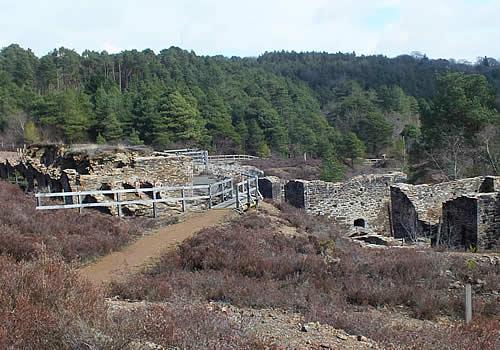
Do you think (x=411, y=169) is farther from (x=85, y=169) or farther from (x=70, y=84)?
(x=70, y=84)

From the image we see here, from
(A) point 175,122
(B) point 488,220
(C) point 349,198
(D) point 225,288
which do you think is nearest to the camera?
(D) point 225,288

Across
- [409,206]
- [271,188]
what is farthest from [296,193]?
[409,206]

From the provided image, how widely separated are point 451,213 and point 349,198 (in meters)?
5.63

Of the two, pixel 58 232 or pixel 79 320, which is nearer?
pixel 79 320

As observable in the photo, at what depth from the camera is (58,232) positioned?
13320 mm

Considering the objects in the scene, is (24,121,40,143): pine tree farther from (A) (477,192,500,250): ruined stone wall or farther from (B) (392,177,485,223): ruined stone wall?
(A) (477,192,500,250): ruined stone wall

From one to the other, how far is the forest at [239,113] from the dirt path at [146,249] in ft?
64.4

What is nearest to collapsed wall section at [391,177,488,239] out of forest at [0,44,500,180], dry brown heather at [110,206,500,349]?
dry brown heather at [110,206,500,349]

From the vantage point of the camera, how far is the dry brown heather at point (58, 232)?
35.9 ft

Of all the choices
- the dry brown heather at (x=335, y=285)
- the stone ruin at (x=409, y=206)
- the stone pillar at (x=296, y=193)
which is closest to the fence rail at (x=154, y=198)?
the stone pillar at (x=296, y=193)

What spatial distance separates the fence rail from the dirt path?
937 mm

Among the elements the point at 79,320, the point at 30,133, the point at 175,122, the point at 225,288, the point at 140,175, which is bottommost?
the point at 225,288

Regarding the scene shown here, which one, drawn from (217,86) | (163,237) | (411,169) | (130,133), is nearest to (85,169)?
(163,237)

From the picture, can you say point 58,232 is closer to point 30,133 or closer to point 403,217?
point 403,217
